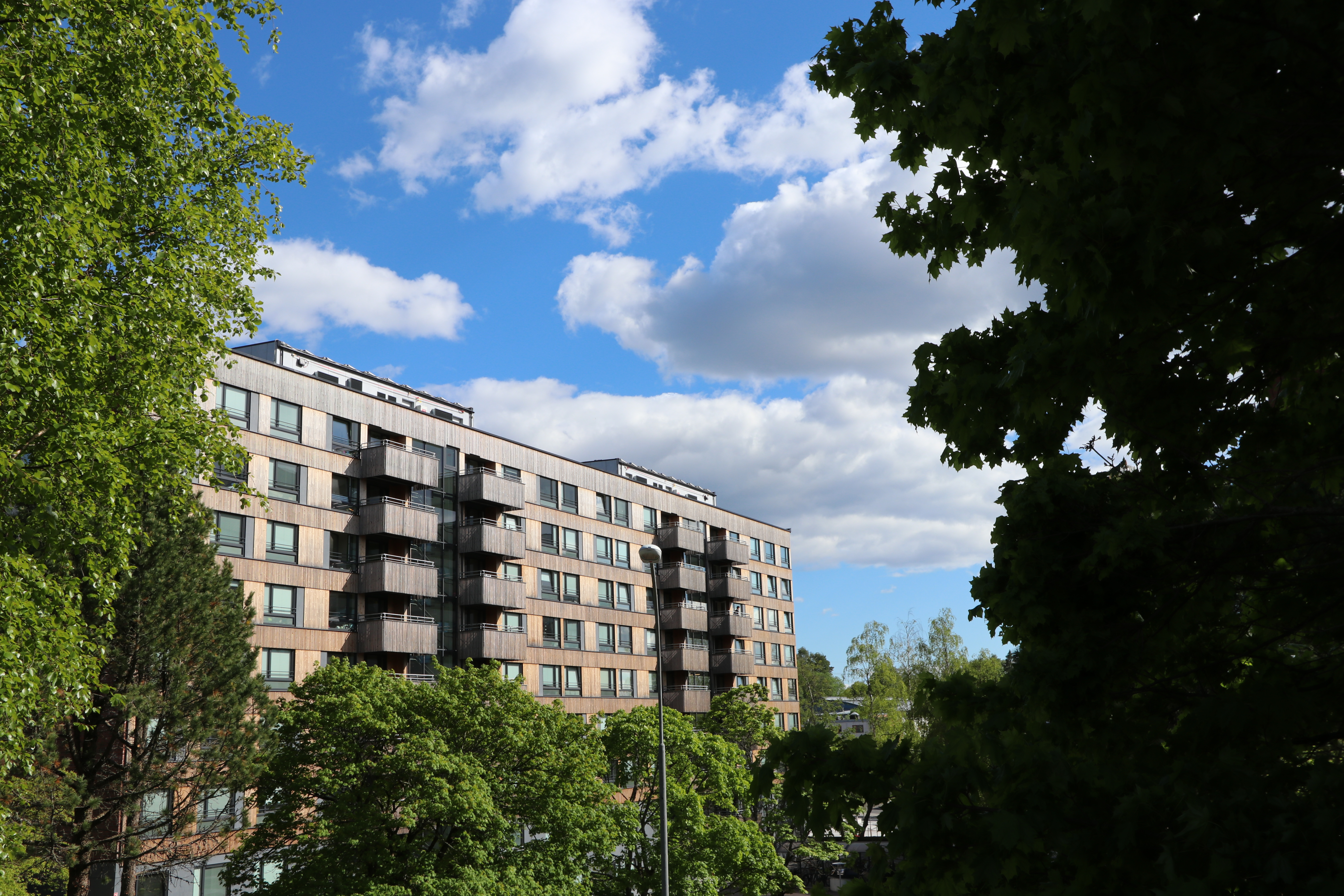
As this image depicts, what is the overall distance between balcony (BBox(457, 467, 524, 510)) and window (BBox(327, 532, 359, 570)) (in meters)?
6.19

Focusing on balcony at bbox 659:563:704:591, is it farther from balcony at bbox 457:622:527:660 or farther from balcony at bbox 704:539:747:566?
balcony at bbox 457:622:527:660

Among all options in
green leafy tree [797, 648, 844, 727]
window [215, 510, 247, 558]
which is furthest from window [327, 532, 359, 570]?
green leafy tree [797, 648, 844, 727]

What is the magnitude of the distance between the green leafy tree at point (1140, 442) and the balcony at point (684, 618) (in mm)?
54265

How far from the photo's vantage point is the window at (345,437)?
4034 centimetres

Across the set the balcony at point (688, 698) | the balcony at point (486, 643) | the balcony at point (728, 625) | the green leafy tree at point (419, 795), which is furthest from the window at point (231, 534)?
the balcony at point (728, 625)

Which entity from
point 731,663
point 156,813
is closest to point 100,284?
point 156,813

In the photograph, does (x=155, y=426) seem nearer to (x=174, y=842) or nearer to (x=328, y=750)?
(x=328, y=750)

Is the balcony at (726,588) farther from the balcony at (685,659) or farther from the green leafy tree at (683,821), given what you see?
the green leafy tree at (683,821)

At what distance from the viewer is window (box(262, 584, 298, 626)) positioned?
3656 cm

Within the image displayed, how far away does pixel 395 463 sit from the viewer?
133 feet

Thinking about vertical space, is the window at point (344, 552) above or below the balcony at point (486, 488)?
below

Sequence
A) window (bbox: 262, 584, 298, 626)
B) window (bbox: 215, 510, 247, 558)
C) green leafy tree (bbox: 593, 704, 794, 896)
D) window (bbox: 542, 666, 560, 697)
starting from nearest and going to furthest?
green leafy tree (bbox: 593, 704, 794, 896), window (bbox: 215, 510, 247, 558), window (bbox: 262, 584, 298, 626), window (bbox: 542, 666, 560, 697)

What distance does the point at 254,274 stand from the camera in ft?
52.2

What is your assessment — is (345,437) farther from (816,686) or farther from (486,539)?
(816,686)
